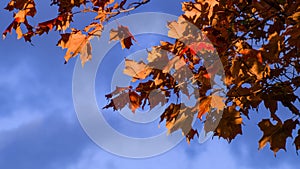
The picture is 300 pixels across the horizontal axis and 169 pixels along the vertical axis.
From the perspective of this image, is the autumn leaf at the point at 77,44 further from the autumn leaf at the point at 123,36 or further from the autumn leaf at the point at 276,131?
the autumn leaf at the point at 276,131

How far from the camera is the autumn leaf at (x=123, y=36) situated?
3.59 meters

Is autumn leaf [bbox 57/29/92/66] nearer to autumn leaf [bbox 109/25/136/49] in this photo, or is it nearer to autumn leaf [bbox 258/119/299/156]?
autumn leaf [bbox 109/25/136/49]

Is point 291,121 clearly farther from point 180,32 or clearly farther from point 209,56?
point 180,32

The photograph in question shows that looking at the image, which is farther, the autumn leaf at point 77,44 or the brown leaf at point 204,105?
the autumn leaf at point 77,44

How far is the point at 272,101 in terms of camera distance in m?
3.27

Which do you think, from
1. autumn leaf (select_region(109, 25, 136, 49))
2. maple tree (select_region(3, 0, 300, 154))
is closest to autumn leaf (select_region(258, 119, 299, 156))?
maple tree (select_region(3, 0, 300, 154))

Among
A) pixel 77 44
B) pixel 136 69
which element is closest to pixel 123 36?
pixel 77 44

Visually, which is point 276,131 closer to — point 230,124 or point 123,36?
point 230,124

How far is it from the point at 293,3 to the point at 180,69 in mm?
936

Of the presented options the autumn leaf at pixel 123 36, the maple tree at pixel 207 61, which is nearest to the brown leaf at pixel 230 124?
the maple tree at pixel 207 61

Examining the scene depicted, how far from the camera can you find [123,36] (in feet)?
12.0

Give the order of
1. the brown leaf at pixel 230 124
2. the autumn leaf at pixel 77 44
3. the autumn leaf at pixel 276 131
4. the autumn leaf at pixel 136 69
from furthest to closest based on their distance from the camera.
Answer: the autumn leaf at pixel 77 44 → the autumn leaf at pixel 136 69 → the brown leaf at pixel 230 124 → the autumn leaf at pixel 276 131

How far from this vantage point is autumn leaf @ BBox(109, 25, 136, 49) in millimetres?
3594

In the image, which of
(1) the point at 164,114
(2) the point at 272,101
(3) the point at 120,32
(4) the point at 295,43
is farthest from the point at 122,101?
(4) the point at 295,43
